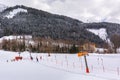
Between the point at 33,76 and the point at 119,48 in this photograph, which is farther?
the point at 119,48

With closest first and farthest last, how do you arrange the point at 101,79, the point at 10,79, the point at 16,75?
the point at 101,79 → the point at 10,79 → the point at 16,75

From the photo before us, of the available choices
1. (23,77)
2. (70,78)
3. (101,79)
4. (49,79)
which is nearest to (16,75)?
(23,77)

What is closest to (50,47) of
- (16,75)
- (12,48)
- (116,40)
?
(12,48)

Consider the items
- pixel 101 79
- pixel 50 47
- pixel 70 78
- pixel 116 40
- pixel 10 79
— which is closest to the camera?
pixel 101 79

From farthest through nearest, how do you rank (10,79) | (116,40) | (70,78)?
(116,40)
(10,79)
(70,78)

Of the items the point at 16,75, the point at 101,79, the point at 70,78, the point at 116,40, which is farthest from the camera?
the point at 116,40

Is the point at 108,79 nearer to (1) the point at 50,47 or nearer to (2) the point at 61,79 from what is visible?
(2) the point at 61,79

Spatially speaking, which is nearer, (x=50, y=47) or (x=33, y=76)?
(x=33, y=76)

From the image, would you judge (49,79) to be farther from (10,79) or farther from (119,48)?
(119,48)

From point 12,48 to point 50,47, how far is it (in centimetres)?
2761

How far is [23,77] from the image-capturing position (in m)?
42.1

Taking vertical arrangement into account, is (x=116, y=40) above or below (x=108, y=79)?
above

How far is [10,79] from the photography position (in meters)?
41.0

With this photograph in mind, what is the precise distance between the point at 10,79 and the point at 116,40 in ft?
497
